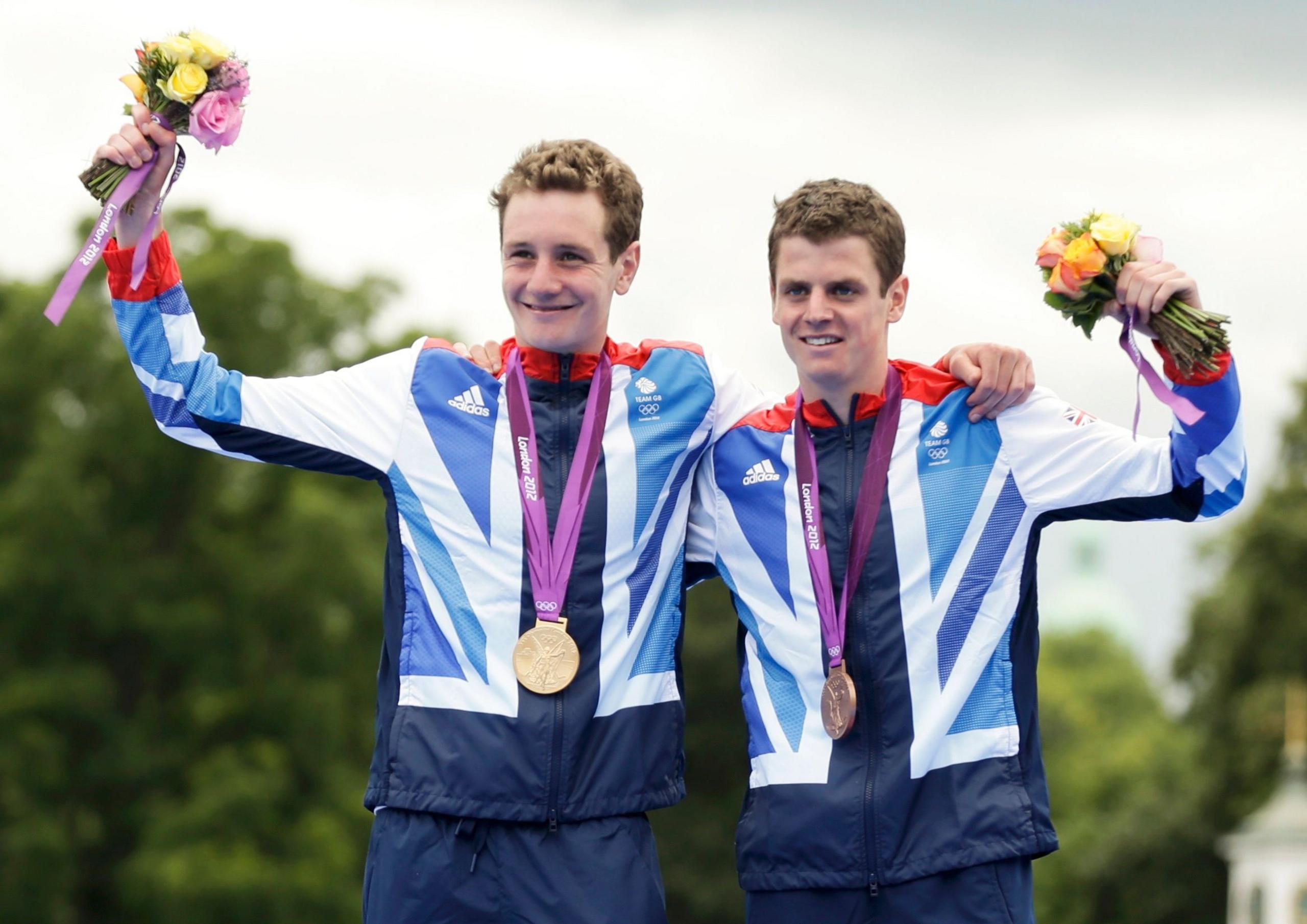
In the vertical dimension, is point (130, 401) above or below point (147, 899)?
above

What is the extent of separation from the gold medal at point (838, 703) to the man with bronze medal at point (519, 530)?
0.43 metres

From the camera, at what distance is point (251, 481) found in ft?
87.6

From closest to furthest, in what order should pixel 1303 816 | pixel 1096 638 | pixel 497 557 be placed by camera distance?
pixel 497 557 → pixel 1303 816 → pixel 1096 638

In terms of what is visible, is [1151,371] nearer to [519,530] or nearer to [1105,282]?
[1105,282]

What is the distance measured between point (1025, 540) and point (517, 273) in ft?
5.11

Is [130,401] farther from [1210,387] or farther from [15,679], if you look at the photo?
[1210,387]

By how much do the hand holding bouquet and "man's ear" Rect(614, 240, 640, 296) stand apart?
3.62 ft

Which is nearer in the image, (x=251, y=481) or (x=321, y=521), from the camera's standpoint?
(x=321, y=521)

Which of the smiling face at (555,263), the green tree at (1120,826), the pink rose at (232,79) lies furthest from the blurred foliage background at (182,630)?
the pink rose at (232,79)

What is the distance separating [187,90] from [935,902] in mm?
2846

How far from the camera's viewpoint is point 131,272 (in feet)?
17.2

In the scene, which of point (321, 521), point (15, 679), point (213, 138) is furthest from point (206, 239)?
point (213, 138)

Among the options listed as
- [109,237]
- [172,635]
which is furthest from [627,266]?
[172,635]

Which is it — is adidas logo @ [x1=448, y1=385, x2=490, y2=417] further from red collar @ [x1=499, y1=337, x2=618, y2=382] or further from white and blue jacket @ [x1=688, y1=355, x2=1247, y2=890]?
white and blue jacket @ [x1=688, y1=355, x2=1247, y2=890]
